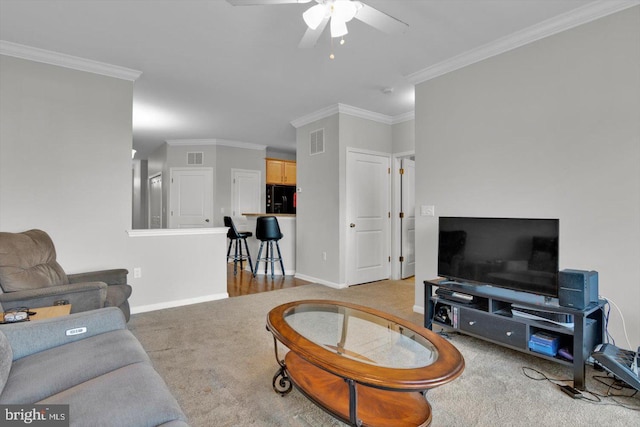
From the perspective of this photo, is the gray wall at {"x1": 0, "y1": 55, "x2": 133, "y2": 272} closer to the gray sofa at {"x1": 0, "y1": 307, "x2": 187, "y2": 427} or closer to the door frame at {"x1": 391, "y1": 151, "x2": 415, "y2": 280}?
the gray sofa at {"x1": 0, "y1": 307, "x2": 187, "y2": 427}

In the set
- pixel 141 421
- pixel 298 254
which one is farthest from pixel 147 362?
pixel 298 254

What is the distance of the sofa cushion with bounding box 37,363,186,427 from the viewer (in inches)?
42.6

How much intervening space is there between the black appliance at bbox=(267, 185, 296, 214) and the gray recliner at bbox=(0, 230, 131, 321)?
16.1 feet

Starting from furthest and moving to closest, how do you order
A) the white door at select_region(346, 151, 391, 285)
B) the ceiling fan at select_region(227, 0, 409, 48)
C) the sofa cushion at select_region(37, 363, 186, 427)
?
the white door at select_region(346, 151, 391, 285)
the ceiling fan at select_region(227, 0, 409, 48)
the sofa cushion at select_region(37, 363, 186, 427)

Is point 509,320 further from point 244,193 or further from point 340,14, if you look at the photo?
point 244,193

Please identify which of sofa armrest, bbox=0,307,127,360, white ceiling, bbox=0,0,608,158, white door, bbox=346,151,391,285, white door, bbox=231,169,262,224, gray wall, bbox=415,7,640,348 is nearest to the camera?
sofa armrest, bbox=0,307,127,360

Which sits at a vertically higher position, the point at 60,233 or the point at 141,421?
the point at 60,233

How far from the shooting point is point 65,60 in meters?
3.22

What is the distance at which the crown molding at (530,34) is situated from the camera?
7.78 feet

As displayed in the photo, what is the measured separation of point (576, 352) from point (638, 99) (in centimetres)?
176

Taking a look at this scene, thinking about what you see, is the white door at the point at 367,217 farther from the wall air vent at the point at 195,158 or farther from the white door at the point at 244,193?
the wall air vent at the point at 195,158

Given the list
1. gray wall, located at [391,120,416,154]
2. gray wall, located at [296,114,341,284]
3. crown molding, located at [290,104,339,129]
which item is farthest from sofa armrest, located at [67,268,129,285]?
gray wall, located at [391,120,416,154]

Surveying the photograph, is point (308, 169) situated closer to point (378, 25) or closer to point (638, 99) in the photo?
point (378, 25)

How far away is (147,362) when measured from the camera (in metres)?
1.55
